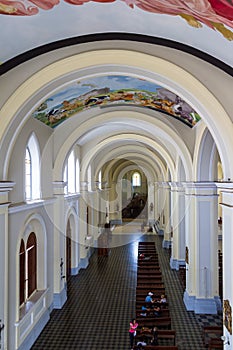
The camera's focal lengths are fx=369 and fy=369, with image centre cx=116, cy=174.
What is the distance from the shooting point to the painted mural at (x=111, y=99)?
33.4 ft

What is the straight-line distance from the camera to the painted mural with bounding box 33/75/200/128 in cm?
1017

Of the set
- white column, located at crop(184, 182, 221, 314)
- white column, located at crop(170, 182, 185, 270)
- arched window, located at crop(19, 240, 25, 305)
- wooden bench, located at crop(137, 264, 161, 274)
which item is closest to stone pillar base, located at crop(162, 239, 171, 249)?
white column, located at crop(170, 182, 185, 270)

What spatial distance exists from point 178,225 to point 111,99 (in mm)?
7912

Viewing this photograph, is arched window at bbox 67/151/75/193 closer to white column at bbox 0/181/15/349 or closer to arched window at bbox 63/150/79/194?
arched window at bbox 63/150/79/194

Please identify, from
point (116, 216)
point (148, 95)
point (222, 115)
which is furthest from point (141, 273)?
point (116, 216)

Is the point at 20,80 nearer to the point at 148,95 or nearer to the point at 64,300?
the point at 148,95

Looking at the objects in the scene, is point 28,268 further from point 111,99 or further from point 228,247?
point 228,247

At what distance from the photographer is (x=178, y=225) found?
695 inches

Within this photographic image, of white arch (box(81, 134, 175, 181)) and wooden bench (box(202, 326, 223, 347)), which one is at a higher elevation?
white arch (box(81, 134, 175, 181))

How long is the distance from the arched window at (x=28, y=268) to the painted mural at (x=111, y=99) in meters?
3.92

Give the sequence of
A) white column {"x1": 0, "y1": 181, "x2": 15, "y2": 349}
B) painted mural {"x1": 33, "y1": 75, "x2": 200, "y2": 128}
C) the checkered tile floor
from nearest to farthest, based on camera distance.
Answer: white column {"x1": 0, "y1": 181, "x2": 15, "y2": 349}, painted mural {"x1": 33, "y1": 75, "x2": 200, "y2": 128}, the checkered tile floor

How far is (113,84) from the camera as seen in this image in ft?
34.3

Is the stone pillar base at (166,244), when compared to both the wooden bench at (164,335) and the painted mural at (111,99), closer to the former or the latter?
the painted mural at (111,99)

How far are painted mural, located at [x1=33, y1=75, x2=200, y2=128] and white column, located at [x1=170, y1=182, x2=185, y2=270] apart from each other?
16.9ft
